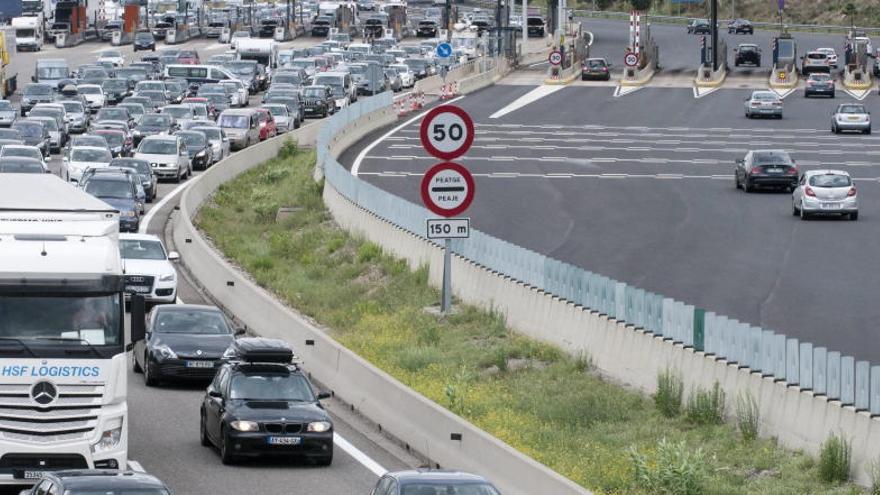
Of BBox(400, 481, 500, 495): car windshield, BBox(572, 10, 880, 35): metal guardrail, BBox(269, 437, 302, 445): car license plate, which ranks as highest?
BBox(400, 481, 500, 495): car windshield

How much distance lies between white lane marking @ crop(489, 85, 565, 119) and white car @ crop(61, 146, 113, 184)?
29.5m

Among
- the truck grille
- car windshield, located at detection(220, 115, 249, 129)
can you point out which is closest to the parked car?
car windshield, located at detection(220, 115, 249, 129)

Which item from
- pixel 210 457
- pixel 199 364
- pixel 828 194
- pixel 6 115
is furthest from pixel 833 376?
pixel 6 115

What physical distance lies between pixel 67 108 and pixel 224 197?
2012cm

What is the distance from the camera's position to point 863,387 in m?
22.9

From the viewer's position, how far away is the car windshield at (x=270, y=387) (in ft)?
82.4

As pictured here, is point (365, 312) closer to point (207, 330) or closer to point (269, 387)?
point (207, 330)

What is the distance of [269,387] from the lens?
2530 centimetres

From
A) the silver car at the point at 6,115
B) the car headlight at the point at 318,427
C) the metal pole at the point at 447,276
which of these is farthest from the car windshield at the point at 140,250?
the silver car at the point at 6,115

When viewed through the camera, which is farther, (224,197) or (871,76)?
(871,76)

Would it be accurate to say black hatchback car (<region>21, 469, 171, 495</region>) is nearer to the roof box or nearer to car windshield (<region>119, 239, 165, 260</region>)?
the roof box

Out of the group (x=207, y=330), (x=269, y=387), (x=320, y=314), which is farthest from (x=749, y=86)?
(x=269, y=387)

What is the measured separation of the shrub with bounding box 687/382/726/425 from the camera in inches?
1037

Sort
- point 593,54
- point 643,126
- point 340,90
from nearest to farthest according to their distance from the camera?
point 643,126
point 340,90
point 593,54
